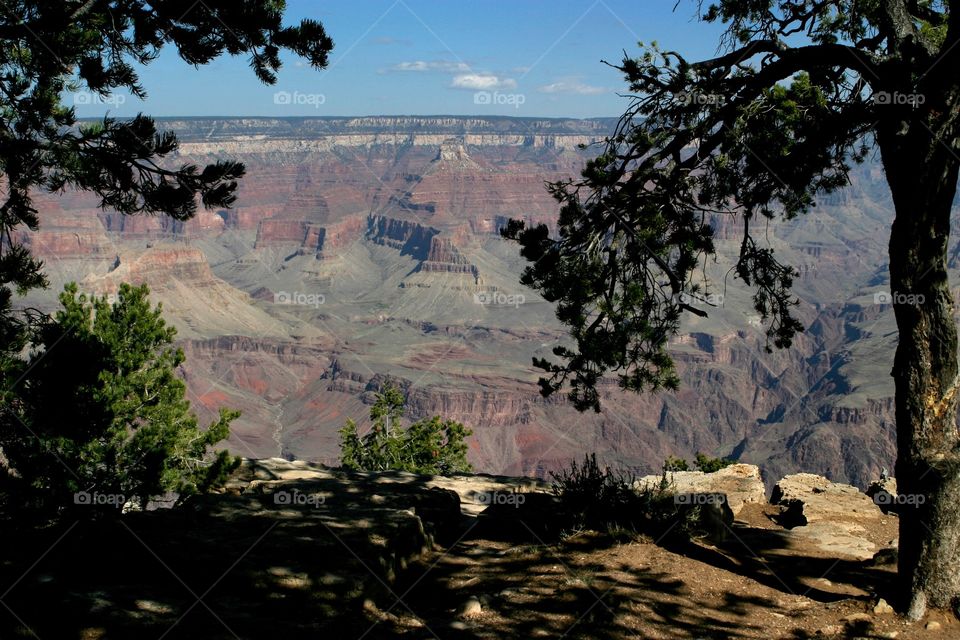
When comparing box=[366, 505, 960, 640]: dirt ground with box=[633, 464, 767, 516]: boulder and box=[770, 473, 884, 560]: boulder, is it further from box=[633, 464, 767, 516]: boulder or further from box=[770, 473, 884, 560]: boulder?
box=[633, 464, 767, 516]: boulder

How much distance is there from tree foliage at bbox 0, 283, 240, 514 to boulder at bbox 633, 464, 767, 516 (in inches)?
347

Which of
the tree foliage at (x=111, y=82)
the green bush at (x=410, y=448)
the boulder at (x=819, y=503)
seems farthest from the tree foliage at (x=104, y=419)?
the green bush at (x=410, y=448)

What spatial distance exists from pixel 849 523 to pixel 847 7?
7098 mm

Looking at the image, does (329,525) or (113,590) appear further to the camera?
(329,525)

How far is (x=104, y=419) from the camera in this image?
18.5 metres

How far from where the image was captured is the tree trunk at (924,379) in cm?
675

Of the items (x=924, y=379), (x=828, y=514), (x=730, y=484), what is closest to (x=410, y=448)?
(x=730, y=484)

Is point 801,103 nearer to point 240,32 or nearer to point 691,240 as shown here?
point 691,240

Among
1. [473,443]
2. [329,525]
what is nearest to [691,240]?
[329,525]

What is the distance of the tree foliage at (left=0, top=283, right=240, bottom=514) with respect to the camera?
52.1 feet

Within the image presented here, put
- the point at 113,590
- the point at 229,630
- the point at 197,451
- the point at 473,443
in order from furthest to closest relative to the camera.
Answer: the point at 473,443, the point at 197,451, the point at 113,590, the point at 229,630

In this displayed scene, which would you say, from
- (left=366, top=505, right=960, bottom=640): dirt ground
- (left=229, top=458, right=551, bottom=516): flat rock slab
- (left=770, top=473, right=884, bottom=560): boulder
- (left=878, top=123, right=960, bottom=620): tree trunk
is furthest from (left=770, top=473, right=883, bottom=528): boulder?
(left=878, top=123, right=960, bottom=620): tree trunk

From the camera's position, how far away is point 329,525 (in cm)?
845

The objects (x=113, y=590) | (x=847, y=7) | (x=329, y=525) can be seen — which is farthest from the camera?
(x=847, y=7)
